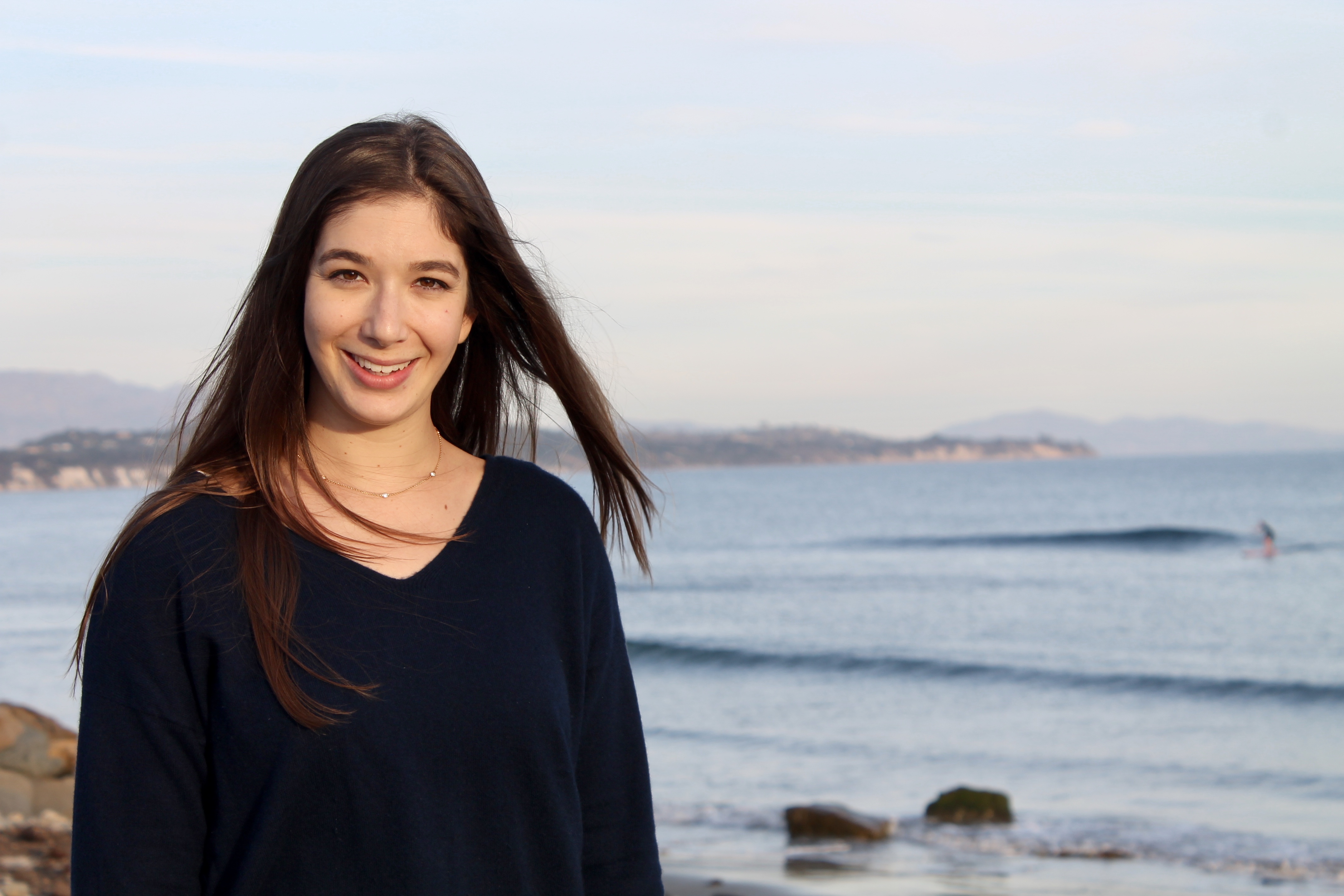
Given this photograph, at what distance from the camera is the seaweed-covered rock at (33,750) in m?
8.27

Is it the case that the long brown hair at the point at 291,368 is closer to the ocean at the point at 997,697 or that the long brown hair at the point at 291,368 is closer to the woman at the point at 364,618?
the woman at the point at 364,618

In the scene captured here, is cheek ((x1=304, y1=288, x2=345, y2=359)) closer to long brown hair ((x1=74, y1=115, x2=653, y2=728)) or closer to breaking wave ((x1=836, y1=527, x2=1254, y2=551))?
long brown hair ((x1=74, y1=115, x2=653, y2=728))

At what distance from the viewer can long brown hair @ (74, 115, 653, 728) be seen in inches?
68.1

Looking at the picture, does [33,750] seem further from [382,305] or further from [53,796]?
[382,305]

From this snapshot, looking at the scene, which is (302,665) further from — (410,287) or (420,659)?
(410,287)

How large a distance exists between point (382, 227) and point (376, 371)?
231mm

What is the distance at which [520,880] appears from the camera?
6.10 ft

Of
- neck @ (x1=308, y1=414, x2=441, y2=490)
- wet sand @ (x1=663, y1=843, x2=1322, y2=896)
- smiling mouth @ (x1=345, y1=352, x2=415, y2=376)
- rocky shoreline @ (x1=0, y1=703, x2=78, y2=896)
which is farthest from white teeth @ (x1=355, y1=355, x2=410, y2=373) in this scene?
wet sand @ (x1=663, y1=843, x2=1322, y2=896)

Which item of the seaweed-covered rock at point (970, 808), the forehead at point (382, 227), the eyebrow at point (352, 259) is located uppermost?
the forehead at point (382, 227)

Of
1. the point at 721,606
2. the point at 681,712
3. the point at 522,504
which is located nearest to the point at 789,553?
the point at 721,606

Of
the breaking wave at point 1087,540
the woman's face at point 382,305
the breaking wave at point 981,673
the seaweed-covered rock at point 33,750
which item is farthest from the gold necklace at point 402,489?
the breaking wave at point 1087,540

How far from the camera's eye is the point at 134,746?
1.64 meters

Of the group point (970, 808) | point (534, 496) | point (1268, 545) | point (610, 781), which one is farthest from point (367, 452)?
point (1268, 545)

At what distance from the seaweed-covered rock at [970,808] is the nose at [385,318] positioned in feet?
26.3
